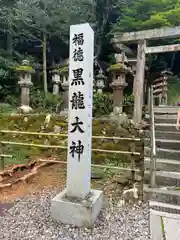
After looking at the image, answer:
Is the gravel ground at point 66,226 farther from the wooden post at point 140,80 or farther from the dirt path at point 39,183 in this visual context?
the wooden post at point 140,80

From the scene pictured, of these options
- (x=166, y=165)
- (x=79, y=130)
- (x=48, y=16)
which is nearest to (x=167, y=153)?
(x=166, y=165)

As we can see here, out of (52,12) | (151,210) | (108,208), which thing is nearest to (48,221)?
(108,208)

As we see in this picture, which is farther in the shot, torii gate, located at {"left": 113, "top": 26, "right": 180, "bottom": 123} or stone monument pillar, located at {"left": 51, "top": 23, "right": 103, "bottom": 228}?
torii gate, located at {"left": 113, "top": 26, "right": 180, "bottom": 123}

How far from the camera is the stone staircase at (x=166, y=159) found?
3.21 metres

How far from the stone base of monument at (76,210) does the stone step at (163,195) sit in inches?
35.1

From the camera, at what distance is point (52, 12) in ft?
36.5

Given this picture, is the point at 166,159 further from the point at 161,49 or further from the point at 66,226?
the point at 161,49

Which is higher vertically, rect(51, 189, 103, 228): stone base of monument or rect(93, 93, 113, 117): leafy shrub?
rect(93, 93, 113, 117): leafy shrub

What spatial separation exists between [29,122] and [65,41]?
7764 millimetres

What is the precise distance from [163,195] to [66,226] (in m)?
1.46

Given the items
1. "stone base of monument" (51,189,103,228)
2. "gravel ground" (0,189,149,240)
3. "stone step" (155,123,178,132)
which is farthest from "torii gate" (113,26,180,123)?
"stone base of monument" (51,189,103,228)

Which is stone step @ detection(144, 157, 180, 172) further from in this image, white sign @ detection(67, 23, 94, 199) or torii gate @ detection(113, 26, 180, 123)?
torii gate @ detection(113, 26, 180, 123)

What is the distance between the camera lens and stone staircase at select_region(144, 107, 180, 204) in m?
3.21

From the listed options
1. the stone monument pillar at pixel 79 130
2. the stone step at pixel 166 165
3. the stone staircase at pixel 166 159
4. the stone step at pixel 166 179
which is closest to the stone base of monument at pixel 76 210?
the stone monument pillar at pixel 79 130
